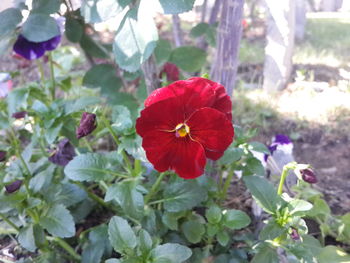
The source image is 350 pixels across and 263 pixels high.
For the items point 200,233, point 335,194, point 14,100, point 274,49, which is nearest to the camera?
point 200,233

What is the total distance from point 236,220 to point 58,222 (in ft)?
1.61

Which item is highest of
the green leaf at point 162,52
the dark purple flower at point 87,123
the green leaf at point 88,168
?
the green leaf at point 162,52

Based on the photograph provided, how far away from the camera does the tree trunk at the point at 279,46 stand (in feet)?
6.53

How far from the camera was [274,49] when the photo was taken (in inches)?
83.4

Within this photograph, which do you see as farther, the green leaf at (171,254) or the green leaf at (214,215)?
the green leaf at (214,215)

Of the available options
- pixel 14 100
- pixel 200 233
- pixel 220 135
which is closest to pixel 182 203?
pixel 200 233

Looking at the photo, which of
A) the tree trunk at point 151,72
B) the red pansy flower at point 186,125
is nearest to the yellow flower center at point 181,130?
the red pansy flower at point 186,125

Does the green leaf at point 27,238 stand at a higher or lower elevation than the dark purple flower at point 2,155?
lower

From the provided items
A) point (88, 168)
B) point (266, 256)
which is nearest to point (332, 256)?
point (266, 256)

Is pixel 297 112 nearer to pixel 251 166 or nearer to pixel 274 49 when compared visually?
pixel 274 49

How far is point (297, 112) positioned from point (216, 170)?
964 mm

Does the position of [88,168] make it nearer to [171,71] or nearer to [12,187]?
[12,187]

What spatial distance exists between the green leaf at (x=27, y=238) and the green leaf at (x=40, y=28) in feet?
1.76

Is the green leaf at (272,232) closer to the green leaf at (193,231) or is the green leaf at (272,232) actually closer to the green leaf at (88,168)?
the green leaf at (193,231)
